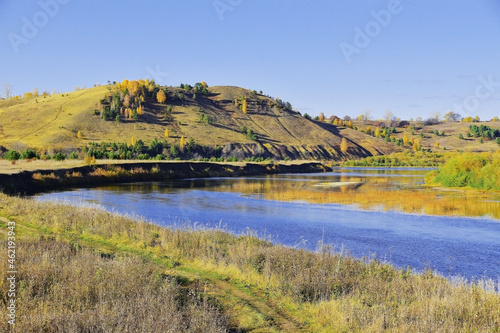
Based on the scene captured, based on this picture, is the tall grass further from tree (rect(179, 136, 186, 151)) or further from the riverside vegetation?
tree (rect(179, 136, 186, 151))

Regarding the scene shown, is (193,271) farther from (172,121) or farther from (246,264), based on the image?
(172,121)

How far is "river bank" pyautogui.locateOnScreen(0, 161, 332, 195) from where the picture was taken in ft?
169

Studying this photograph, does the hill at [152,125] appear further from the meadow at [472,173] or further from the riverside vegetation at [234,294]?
the riverside vegetation at [234,294]

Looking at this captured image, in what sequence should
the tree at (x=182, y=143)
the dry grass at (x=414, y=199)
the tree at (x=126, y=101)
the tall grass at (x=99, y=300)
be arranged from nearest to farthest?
1. the tall grass at (x=99, y=300)
2. the dry grass at (x=414, y=199)
3. the tree at (x=182, y=143)
4. the tree at (x=126, y=101)

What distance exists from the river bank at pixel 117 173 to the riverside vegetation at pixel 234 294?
116 ft

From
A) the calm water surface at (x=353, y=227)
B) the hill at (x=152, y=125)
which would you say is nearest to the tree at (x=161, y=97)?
the hill at (x=152, y=125)

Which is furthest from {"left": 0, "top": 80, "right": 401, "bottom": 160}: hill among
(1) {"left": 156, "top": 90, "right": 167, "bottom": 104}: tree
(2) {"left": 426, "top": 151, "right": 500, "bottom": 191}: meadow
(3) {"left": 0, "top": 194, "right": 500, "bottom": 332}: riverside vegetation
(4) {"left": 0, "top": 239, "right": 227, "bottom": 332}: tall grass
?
(4) {"left": 0, "top": 239, "right": 227, "bottom": 332}: tall grass

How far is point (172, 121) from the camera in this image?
158 meters

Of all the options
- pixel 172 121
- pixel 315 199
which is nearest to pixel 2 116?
pixel 172 121

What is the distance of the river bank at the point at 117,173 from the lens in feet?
169

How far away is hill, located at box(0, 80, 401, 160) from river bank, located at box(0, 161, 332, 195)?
40.4 meters

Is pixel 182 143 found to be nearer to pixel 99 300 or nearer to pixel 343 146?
pixel 343 146

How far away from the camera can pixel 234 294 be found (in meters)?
13.2

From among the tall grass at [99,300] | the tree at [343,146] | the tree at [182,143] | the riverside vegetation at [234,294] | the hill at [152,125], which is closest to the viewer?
the tall grass at [99,300]
